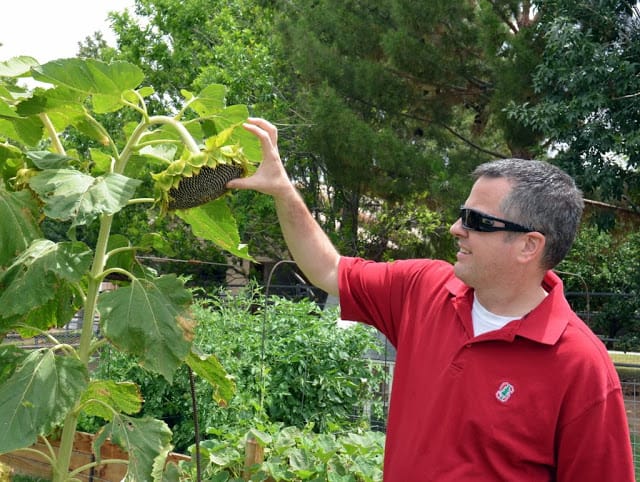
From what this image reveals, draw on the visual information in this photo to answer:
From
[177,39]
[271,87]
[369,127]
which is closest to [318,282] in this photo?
[369,127]

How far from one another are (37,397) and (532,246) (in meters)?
1.51

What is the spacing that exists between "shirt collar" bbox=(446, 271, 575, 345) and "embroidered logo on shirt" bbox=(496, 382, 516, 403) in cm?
14

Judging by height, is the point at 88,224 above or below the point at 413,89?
below

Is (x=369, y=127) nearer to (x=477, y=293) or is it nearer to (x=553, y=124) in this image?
(x=553, y=124)

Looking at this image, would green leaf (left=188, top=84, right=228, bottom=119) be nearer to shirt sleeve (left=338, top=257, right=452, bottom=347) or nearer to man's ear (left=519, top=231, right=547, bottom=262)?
shirt sleeve (left=338, top=257, right=452, bottom=347)

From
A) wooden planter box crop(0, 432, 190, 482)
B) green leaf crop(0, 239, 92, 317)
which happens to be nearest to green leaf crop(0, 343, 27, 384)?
green leaf crop(0, 239, 92, 317)

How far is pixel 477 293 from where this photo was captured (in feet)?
8.57

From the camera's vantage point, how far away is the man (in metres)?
2.35

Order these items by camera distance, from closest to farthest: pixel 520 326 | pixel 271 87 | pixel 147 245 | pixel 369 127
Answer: pixel 520 326 → pixel 147 245 → pixel 369 127 → pixel 271 87

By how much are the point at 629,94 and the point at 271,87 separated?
9.74m

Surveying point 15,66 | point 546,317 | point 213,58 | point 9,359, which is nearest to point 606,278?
point 213,58

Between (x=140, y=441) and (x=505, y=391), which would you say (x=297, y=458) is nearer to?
(x=140, y=441)

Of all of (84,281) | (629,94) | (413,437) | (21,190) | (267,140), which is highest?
(629,94)

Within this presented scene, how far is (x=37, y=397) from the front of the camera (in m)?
2.64
